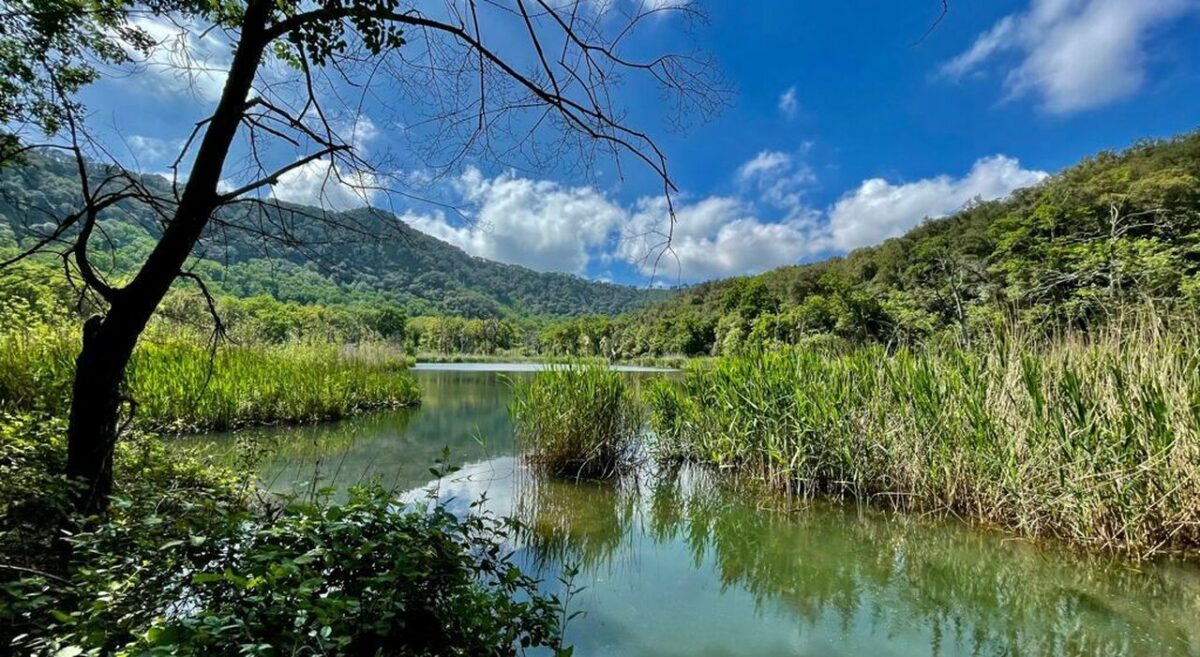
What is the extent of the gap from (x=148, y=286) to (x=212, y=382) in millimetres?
8763

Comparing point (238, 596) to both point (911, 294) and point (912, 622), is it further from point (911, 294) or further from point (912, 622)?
point (911, 294)

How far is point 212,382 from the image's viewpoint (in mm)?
9219

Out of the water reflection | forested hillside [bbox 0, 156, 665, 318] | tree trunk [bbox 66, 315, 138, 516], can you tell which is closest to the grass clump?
the water reflection

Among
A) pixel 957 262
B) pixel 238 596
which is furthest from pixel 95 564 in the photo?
pixel 957 262

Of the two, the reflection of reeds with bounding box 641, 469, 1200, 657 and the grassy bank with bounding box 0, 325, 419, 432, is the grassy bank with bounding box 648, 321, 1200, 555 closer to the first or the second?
the reflection of reeds with bounding box 641, 469, 1200, 657

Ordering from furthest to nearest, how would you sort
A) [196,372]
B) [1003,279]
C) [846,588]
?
1. [196,372]
2. [1003,279]
3. [846,588]

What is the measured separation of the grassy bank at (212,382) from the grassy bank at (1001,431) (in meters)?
6.24

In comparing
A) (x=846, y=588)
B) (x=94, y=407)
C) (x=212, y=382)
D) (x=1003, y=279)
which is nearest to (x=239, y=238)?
(x=94, y=407)

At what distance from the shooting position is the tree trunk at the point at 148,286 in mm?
2094

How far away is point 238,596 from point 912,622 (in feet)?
12.5

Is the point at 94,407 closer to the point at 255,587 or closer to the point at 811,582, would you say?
the point at 255,587

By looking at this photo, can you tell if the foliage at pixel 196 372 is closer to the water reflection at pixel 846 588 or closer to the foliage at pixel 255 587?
the foliage at pixel 255 587

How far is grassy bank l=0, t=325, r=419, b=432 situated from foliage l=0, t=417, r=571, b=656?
3.63 m

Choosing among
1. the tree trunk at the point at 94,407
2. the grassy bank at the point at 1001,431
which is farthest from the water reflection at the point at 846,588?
the tree trunk at the point at 94,407
